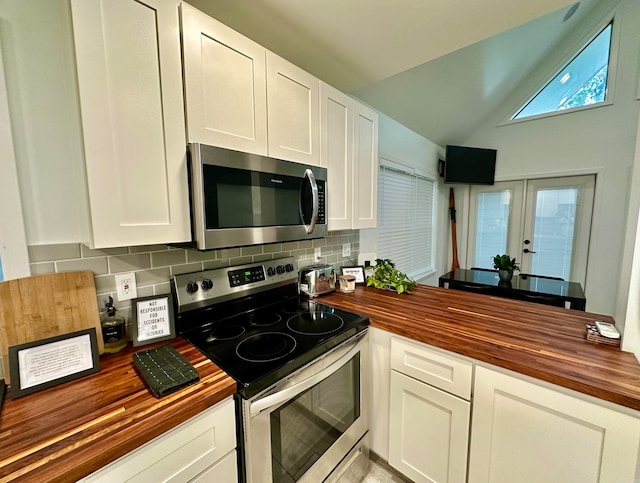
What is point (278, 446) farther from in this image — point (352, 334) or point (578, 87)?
point (578, 87)

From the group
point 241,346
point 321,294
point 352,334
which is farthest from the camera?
point 321,294

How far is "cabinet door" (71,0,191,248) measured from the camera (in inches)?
31.9

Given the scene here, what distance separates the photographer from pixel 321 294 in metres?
1.80

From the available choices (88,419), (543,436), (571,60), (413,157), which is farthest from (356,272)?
(571,60)

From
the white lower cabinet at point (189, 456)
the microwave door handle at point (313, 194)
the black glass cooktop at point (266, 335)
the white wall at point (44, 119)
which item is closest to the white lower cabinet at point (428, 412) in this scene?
the black glass cooktop at point (266, 335)

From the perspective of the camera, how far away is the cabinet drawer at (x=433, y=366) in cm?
113

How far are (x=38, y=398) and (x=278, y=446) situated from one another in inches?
30.9

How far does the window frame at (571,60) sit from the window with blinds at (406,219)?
1654mm

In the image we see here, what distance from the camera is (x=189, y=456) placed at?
2.59 ft

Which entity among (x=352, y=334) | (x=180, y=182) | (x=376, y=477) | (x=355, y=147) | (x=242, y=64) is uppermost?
(x=242, y=64)

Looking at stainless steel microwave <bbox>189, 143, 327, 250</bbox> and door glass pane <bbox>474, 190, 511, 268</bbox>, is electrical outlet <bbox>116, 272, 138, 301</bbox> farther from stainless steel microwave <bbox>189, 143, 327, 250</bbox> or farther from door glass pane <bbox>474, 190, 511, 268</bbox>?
door glass pane <bbox>474, 190, 511, 268</bbox>

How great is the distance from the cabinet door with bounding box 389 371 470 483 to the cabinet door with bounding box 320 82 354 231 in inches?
39.4

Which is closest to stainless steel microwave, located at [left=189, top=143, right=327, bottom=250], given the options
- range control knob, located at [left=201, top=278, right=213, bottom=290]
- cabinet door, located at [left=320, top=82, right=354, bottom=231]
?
cabinet door, located at [left=320, top=82, right=354, bottom=231]

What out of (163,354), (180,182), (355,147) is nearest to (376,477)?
(163,354)
